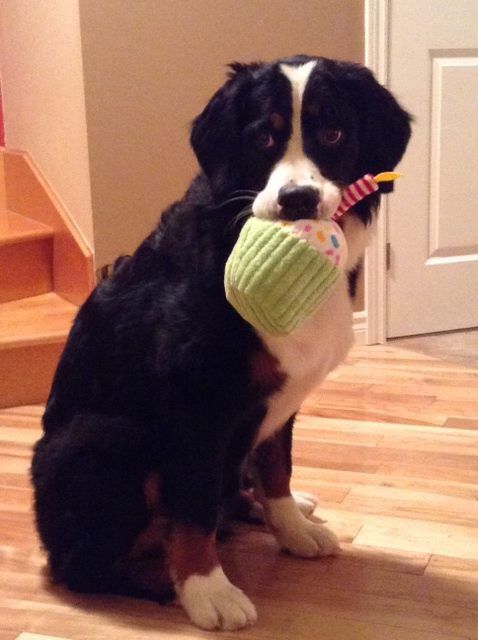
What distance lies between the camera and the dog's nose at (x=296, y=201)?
1.27 meters

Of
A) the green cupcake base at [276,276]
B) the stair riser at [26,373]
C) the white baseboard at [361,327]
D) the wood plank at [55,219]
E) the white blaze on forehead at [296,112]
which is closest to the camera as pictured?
the green cupcake base at [276,276]

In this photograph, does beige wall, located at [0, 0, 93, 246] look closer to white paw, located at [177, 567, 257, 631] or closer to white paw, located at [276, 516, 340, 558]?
white paw, located at [276, 516, 340, 558]

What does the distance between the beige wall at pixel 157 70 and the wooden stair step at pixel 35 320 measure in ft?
0.76

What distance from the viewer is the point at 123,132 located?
278 centimetres

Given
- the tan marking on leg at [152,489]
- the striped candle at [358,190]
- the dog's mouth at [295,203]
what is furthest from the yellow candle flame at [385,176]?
the tan marking on leg at [152,489]

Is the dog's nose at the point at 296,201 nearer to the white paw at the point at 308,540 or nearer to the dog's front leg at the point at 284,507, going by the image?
the dog's front leg at the point at 284,507

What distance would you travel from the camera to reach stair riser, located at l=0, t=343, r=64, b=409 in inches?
103

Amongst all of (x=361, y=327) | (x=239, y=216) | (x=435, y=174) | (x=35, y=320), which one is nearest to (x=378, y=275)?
(x=361, y=327)

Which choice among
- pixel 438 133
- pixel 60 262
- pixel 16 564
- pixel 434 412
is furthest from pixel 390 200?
pixel 16 564

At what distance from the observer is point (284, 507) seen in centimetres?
168

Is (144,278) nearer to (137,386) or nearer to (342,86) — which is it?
(137,386)

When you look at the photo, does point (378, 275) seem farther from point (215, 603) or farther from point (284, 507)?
point (215, 603)

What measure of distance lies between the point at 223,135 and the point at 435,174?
6.41 feet

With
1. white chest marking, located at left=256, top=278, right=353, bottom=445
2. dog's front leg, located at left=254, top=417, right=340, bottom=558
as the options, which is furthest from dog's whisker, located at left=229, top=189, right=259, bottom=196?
dog's front leg, located at left=254, top=417, right=340, bottom=558
